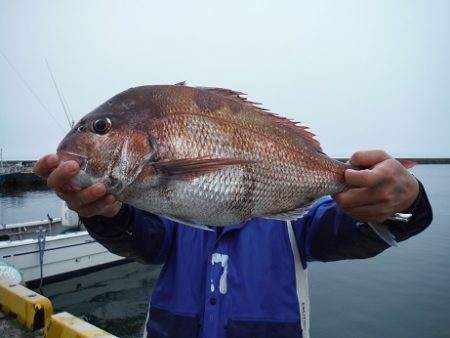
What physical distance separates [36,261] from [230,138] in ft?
33.2

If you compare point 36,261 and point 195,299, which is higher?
point 195,299

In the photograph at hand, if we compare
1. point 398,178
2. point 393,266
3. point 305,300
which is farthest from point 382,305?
point 398,178

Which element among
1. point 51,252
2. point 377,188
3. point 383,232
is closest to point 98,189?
point 377,188

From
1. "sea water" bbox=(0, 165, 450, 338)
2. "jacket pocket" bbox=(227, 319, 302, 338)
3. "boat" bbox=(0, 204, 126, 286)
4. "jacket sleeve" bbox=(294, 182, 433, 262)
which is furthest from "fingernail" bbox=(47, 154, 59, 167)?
"sea water" bbox=(0, 165, 450, 338)

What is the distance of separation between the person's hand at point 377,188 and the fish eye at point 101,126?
1286mm

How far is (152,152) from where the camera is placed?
1.80 meters

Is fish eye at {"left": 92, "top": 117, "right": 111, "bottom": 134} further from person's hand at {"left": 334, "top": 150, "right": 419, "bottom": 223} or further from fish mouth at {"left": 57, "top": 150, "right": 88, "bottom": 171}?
person's hand at {"left": 334, "top": 150, "right": 419, "bottom": 223}

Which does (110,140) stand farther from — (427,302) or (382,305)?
(427,302)

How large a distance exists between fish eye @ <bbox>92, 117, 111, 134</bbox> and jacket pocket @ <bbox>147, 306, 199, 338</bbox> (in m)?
1.34

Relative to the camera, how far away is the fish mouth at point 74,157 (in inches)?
70.1

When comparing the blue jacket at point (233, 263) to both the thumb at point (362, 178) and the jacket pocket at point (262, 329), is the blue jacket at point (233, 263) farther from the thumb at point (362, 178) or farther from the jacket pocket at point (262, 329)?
the thumb at point (362, 178)

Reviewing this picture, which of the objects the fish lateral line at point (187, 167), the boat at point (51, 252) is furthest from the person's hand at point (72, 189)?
the boat at point (51, 252)

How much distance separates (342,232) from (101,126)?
5.19 ft

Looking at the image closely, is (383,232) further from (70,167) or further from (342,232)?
(70,167)
